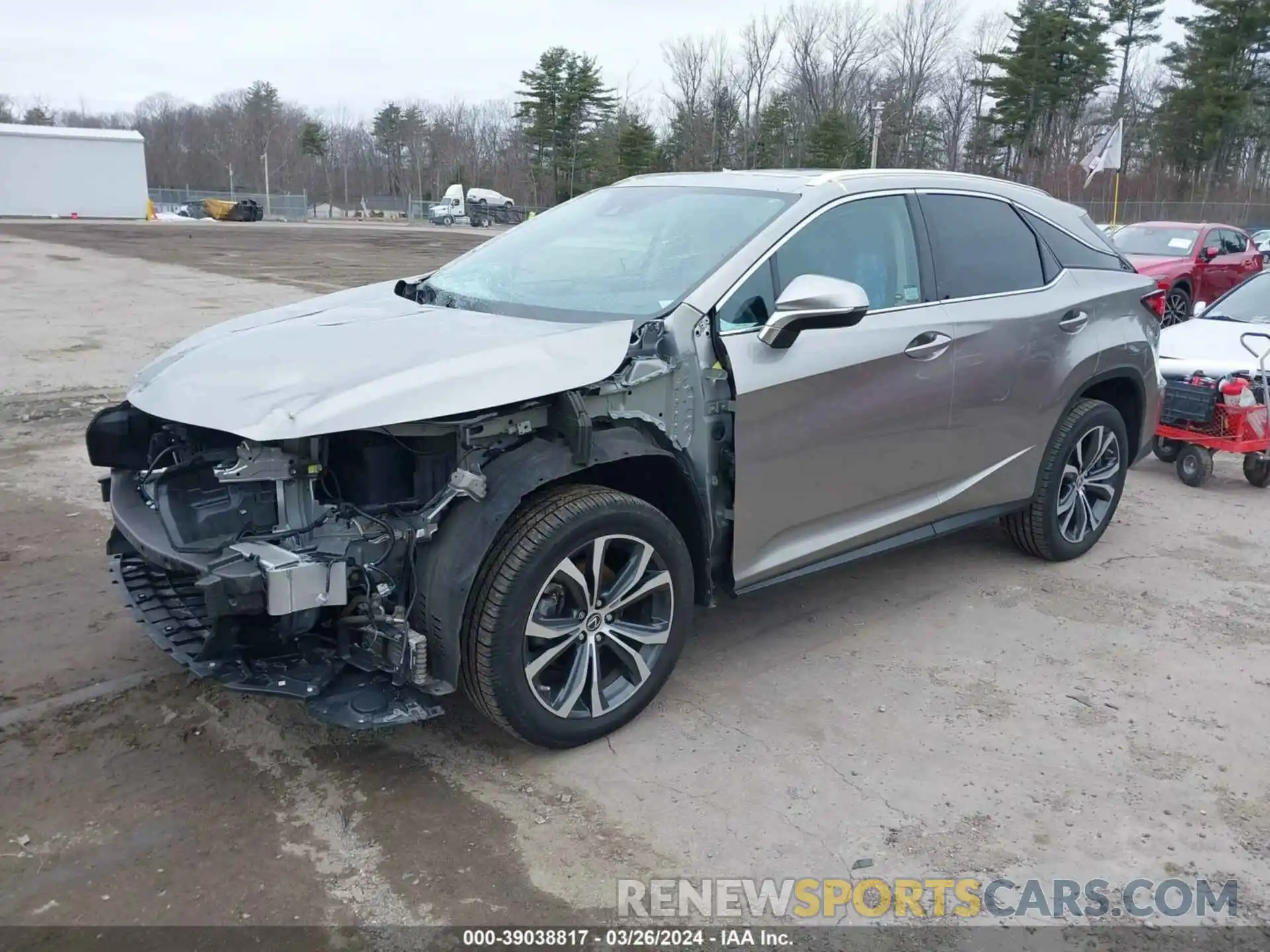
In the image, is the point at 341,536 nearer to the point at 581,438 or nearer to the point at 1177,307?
the point at 581,438

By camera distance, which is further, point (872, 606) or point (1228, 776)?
point (872, 606)

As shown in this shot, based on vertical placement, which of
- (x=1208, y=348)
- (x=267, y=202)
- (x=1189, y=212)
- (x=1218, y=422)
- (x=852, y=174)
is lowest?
(x=1218, y=422)

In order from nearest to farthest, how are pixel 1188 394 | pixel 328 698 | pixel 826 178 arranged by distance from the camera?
pixel 328 698 < pixel 826 178 < pixel 1188 394

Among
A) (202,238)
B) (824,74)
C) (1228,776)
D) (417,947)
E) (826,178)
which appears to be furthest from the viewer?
(824,74)

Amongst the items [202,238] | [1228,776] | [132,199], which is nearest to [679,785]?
[1228,776]

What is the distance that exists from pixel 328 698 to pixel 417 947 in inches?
33.3

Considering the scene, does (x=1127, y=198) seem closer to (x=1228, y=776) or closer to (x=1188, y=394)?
(x=1188, y=394)

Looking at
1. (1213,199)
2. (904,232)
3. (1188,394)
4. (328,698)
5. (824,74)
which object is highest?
(824,74)

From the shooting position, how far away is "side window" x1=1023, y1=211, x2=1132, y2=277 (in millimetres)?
5118

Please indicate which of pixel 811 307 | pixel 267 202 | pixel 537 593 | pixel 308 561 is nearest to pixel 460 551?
pixel 537 593

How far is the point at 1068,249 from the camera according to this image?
5.21 m

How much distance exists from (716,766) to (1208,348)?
6589mm

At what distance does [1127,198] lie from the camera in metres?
53.9

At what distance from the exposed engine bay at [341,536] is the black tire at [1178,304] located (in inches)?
513
